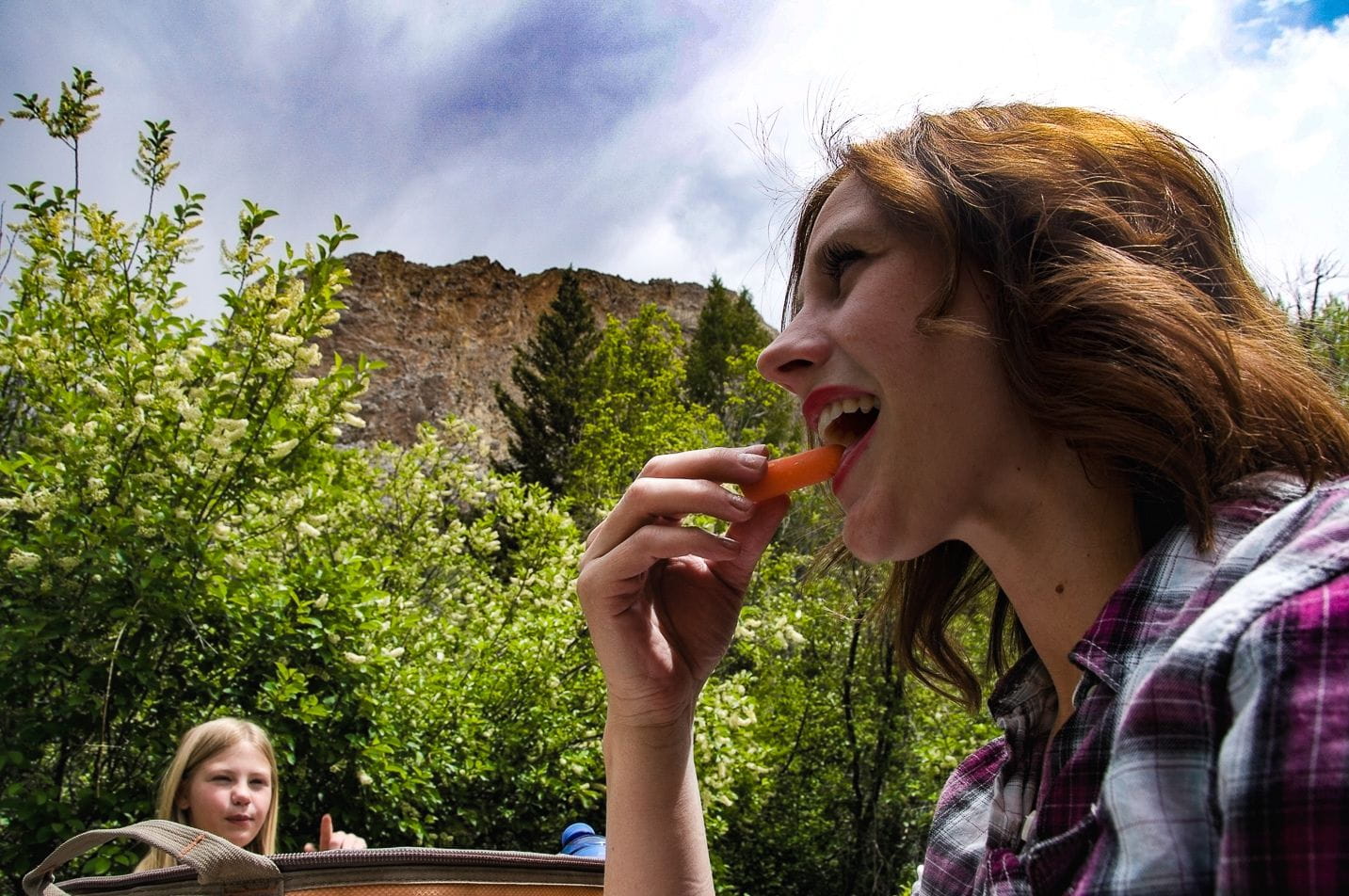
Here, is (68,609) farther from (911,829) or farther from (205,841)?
(911,829)

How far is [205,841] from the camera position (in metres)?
1.46

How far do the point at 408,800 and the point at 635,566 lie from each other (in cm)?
374

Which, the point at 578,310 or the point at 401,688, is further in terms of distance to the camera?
the point at 578,310

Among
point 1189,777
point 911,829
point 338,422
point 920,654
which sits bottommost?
point 911,829

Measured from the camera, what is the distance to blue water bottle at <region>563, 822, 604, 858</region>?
2.24m

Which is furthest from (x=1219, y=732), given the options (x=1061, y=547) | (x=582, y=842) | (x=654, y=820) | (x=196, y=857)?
(x=582, y=842)

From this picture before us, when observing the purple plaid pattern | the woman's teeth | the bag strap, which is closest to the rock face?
the bag strap

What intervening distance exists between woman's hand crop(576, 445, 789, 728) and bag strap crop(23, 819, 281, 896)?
25.8 inches

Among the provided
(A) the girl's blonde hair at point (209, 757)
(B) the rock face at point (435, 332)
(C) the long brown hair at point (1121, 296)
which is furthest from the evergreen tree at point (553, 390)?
(C) the long brown hair at point (1121, 296)

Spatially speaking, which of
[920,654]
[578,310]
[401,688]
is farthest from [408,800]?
[578,310]

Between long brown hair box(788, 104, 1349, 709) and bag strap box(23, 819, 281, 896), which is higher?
long brown hair box(788, 104, 1349, 709)

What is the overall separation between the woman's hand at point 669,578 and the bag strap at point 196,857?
66 cm

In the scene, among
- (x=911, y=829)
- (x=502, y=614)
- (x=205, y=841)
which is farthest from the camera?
(x=911, y=829)

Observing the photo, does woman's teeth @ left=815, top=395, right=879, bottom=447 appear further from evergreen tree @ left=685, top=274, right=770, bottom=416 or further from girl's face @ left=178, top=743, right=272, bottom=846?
evergreen tree @ left=685, top=274, right=770, bottom=416
